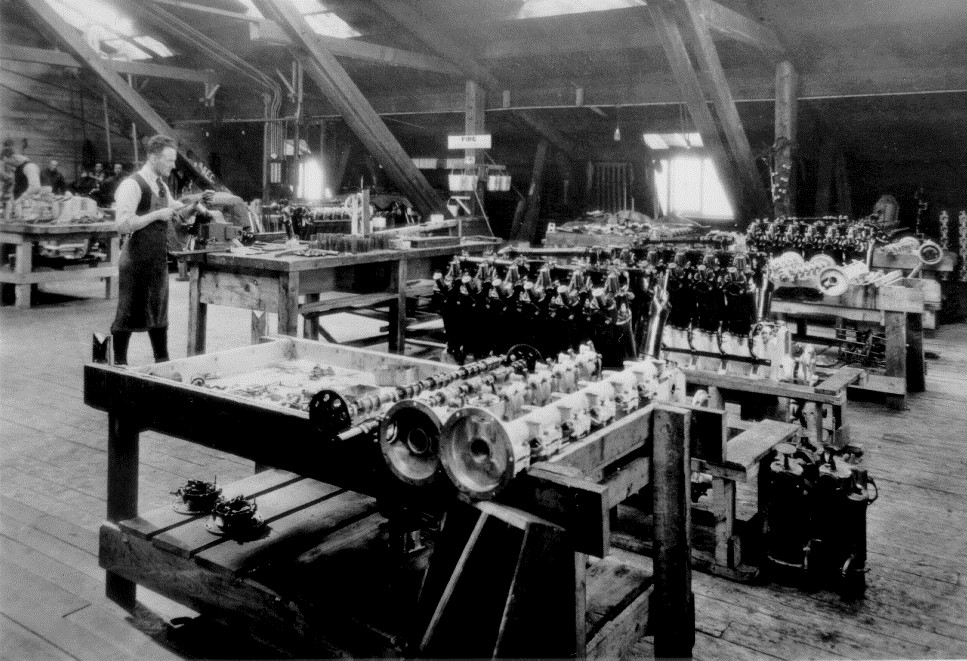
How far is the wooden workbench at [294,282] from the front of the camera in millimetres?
5059

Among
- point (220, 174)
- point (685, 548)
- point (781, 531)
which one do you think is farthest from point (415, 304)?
→ point (220, 174)

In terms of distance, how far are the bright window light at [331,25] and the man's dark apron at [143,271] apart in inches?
239

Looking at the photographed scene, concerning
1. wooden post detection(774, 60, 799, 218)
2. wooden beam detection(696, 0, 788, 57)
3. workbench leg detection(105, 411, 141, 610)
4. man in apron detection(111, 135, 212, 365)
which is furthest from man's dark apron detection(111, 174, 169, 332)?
wooden post detection(774, 60, 799, 218)

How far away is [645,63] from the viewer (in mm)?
9570

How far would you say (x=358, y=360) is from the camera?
3.26 meters

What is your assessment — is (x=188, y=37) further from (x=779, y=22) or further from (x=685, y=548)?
(x=685, y=548)

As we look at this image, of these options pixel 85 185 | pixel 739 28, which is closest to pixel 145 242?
pixel 739 28

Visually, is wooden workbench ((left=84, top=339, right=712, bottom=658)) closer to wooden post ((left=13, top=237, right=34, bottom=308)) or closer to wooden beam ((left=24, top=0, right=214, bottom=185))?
wooden post ((left=13, top=237, right=34, bottom=308))

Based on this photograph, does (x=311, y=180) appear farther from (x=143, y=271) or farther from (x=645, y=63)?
(x=143, y=271)

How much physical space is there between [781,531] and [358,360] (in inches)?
64.9

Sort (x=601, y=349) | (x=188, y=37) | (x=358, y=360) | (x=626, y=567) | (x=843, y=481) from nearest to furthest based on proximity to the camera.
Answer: (x=626, y=567), (x=843, y=481), (x=358, y=360), (x=601, y=349), (x=188, y=37)

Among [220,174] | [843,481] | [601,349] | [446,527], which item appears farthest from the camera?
[220,174]

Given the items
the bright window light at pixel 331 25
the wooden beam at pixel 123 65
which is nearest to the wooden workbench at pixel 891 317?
the bright window light at pixel 331 25

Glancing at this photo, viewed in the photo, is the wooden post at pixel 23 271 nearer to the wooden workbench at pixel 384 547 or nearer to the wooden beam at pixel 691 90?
the wooden beam at pixel 691 90
